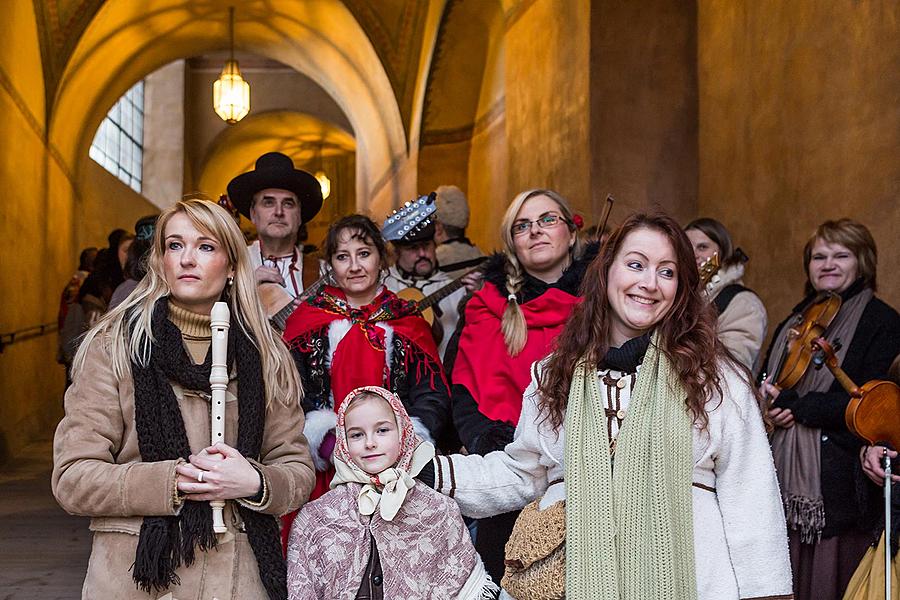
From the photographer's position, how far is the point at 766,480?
265 centimetres

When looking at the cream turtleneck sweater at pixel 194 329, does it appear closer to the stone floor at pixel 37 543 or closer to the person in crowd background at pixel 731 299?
the person in crowd background at pixel 731 299

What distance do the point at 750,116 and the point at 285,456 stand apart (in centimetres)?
519

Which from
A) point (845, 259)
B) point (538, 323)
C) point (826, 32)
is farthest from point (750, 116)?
point (538, 323)

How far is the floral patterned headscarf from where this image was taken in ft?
9.96

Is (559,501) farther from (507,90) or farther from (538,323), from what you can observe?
(507,90)

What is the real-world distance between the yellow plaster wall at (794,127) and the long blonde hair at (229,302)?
133 inches

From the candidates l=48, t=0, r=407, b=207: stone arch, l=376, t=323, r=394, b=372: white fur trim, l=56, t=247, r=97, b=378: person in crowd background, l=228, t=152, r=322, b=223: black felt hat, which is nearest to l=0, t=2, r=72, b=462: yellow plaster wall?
l=56, t=247, r=97, b=378: person in crowd background

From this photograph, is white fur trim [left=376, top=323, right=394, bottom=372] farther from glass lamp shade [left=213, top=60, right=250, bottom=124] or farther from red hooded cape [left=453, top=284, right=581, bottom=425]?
glass lamp shade [left=213, top=60, right=250, bottom=124]

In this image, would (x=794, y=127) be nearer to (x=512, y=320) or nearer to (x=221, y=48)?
(x=512, y=320)

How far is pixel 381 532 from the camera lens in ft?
10.0

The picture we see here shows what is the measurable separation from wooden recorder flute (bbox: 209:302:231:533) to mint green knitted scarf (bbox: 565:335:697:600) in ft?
2.76

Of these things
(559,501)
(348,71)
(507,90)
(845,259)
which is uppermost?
(348,71)

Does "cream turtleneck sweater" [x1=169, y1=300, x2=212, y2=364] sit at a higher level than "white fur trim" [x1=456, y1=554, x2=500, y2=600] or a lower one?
higher

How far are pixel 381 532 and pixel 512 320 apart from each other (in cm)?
104
